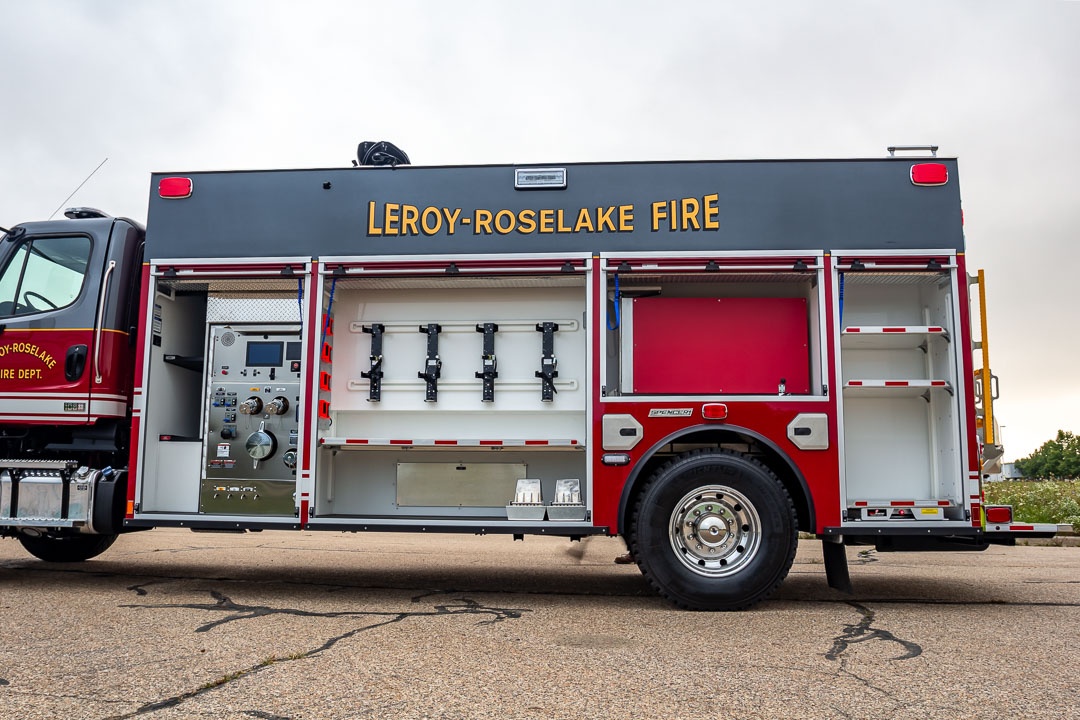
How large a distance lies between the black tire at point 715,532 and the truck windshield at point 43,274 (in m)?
5.02

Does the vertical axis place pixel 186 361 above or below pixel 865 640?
above

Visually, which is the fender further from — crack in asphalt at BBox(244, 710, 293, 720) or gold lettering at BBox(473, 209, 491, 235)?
crack in asphalt at BBox(244, 710, 293, 720)

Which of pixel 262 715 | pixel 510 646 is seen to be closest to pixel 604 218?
pixel 510 646

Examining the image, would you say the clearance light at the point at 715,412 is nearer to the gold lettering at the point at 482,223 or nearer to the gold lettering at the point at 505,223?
the gold lettering at the point at 505,223

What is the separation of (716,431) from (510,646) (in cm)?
234

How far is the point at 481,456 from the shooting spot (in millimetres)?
6789

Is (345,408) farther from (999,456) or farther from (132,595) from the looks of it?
(999,456)

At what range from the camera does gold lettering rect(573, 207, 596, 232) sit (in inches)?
256

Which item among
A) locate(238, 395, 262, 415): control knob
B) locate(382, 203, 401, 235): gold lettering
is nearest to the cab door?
locate(238, 395, 262, 415): control knob

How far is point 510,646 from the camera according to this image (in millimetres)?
4691

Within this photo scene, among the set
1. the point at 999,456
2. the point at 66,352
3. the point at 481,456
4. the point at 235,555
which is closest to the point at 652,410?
the point at 481,456

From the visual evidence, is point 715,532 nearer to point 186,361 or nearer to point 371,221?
point 371,221

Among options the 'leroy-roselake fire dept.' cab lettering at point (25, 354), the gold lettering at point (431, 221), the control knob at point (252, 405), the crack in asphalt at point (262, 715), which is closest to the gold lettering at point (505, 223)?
the gold lettering at point (431, 221)

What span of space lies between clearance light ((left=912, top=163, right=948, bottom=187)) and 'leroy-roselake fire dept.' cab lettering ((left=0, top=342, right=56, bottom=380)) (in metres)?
6.94
